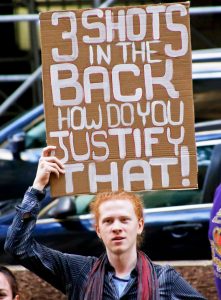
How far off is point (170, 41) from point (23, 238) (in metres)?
0.99

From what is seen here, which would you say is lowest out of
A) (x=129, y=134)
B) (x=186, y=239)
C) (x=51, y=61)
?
(x=186, y=239)

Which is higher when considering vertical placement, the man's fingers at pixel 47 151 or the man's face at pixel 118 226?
the man's fingers at pixel 47 151

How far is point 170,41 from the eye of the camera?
4.70 metres


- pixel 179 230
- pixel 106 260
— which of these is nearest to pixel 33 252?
pixel 106 260

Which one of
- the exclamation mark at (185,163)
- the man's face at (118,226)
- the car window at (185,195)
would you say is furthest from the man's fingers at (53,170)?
the car window at (185,195)

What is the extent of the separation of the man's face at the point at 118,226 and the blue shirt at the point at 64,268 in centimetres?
12

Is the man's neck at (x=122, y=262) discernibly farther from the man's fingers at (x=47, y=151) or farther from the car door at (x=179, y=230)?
the car door at (x=179, y=230)

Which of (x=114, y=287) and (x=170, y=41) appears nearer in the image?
(x=114, y=287)

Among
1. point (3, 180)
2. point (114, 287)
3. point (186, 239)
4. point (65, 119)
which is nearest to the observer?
point (114, 287)

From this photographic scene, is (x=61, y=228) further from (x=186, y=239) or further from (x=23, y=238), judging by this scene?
(x=23, y=238)

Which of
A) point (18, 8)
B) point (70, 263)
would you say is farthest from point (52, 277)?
point (18, 8)

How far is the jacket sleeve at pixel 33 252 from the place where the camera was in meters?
4.46

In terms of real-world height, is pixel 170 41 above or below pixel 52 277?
above

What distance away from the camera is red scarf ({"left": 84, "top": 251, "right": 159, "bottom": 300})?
432 cm
